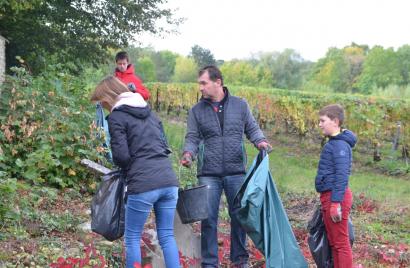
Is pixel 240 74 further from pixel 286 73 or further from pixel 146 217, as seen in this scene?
pixel 146 217

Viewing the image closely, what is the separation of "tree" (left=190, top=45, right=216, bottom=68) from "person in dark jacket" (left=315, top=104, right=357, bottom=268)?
179 feet

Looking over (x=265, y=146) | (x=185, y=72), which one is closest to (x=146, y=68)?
(x=185, y=72)

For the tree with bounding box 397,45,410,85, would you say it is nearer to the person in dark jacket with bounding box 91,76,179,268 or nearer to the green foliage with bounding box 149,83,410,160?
the green foliage with bounding box 149,83,410,160

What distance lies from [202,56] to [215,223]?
59756mm

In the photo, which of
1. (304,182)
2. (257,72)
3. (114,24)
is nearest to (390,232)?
(304,182)

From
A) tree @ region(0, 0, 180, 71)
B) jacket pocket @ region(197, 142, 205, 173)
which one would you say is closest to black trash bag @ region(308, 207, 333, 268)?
jacket pocket @ region(197, 142, 205, 173)

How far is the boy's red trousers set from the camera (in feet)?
14.9

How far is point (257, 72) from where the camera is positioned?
234ft

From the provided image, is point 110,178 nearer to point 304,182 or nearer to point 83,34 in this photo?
point 304,182

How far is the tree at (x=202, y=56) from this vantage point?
61356 millimetres

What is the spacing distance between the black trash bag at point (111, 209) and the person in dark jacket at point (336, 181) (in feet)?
5.14

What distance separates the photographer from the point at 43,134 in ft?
24.9

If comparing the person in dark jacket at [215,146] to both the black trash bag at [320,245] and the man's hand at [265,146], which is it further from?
the black trash bag at [320,245]

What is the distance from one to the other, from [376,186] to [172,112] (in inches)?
665
